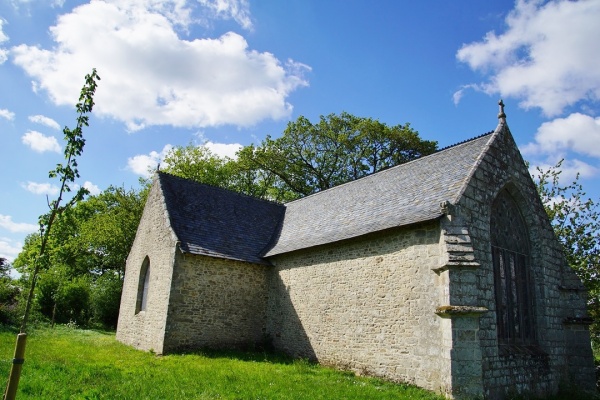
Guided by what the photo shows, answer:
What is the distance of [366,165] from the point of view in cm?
3167

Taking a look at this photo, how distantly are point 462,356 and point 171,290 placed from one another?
32.1 ft

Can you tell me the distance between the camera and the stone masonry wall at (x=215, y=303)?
1431 centimetres

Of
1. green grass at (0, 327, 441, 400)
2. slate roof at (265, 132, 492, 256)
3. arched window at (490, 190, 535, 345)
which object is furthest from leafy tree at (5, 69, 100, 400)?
arched window at (490, 190, 535, 345)

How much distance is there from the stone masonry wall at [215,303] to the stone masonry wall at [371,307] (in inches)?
44.0

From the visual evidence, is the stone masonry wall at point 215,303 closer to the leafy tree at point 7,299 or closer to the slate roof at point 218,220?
the slate roof at point 218,220

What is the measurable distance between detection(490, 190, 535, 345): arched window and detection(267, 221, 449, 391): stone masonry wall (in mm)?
2440

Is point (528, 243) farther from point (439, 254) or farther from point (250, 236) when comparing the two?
point (250, 236)

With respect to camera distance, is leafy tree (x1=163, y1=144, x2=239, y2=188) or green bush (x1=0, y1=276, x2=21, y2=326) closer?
green bush (x1=0, y1=276, x2=21, y2=326)

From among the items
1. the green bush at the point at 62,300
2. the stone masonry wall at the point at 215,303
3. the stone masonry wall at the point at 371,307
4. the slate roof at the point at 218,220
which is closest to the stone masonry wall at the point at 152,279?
the stone masonry wall at the point at 215,303

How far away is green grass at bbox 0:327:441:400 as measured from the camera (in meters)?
7.82

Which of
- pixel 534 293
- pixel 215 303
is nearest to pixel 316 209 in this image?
pixel 215 303

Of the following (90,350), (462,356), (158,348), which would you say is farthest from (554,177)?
(90,350)

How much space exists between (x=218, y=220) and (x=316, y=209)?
448 centimetres

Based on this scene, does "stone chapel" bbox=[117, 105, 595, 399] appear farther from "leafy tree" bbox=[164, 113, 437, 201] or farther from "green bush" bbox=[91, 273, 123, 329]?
"leafy tree" bbox=[164, 113, 437, 201]
